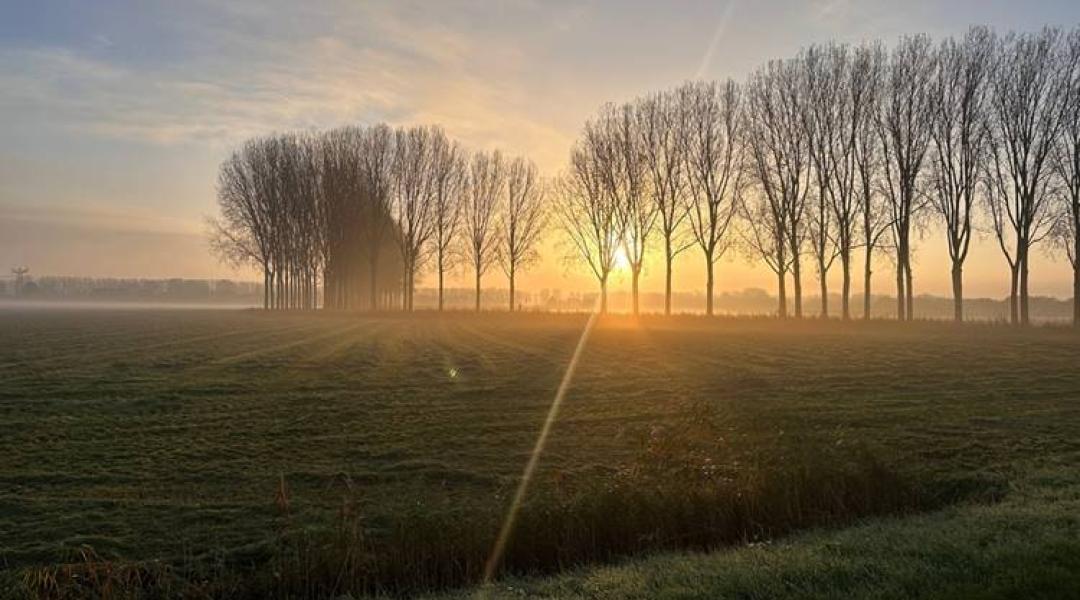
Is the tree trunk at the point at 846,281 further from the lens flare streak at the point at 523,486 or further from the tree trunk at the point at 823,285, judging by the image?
the lens flare streak at the point at 523,486

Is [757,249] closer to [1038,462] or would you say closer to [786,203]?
[786,203]

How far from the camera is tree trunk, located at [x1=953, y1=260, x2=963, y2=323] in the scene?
44.8 meters

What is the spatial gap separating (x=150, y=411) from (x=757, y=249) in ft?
147

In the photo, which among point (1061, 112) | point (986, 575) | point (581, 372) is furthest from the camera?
point (1061, 112)

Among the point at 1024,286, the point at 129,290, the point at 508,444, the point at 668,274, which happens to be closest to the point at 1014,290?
the point at 1024,286

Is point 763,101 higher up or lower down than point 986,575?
higher up

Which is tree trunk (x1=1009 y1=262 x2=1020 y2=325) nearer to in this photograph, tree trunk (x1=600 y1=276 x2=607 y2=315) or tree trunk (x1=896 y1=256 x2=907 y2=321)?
tree trunk (x1=896 y1=256 x2=907 y2=321)

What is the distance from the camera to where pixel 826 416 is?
16.5m

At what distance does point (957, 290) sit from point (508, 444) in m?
41.1

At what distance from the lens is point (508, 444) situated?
14.0 metres

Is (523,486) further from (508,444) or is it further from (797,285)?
(797,285)

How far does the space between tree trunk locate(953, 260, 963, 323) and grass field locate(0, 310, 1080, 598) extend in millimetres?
16465

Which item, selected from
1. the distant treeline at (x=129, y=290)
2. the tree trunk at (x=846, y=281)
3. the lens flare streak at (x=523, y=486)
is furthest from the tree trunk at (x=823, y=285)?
the distant treeline at (x=129, y=290)

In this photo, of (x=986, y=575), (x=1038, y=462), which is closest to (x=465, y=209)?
(x=1038, y=462)
